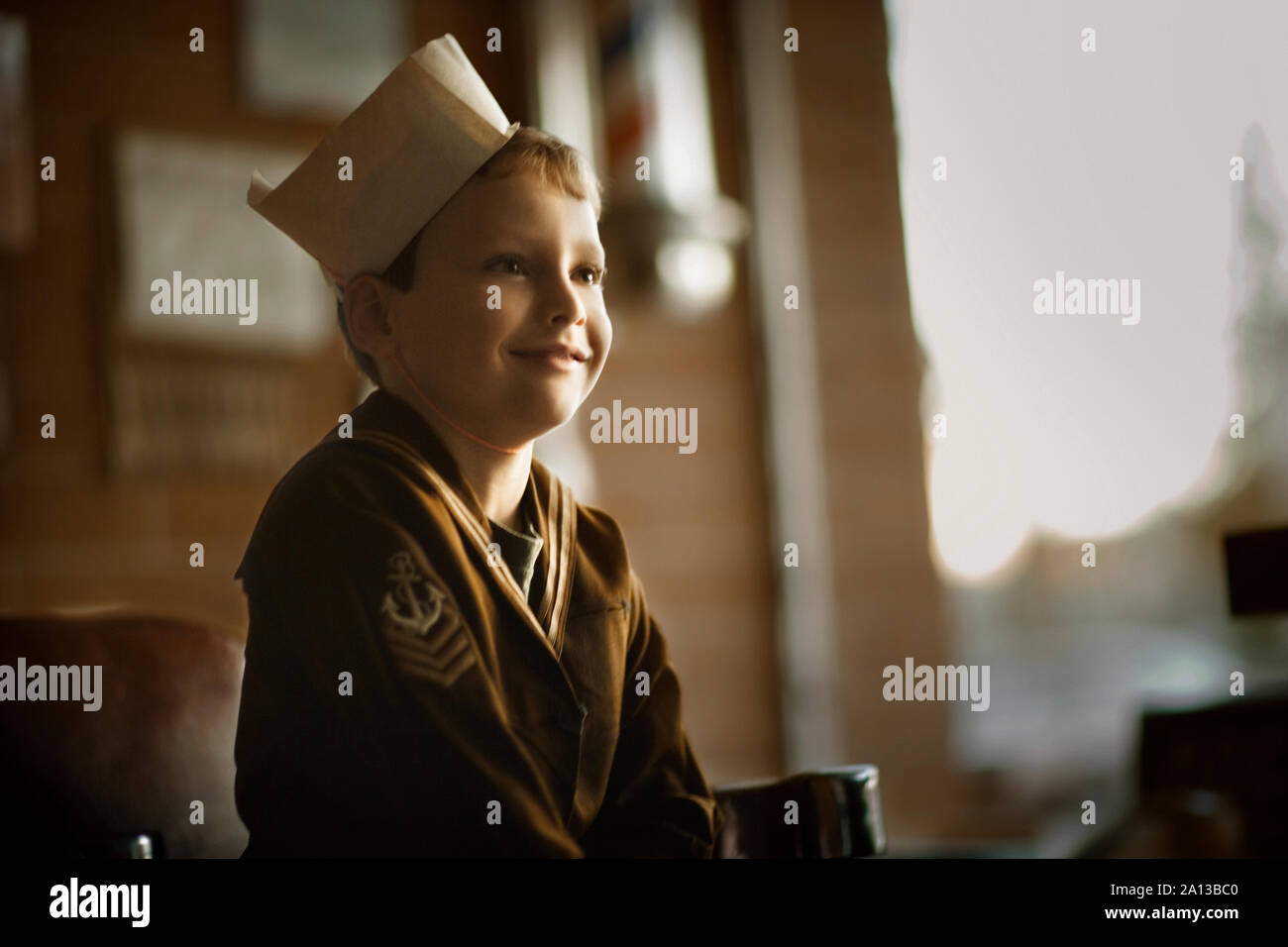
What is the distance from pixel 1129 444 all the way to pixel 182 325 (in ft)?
4.67

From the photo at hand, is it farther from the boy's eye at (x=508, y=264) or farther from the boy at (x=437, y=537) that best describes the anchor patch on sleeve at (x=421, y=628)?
the boy's eye at (x=508, y=264)

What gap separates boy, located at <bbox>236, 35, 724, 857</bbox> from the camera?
602 millimetres

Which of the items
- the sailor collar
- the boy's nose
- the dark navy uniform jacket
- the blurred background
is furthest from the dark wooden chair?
the boy's nose

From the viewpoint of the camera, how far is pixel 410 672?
23.4 inches

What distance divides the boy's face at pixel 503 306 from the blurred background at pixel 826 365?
212 millimetres

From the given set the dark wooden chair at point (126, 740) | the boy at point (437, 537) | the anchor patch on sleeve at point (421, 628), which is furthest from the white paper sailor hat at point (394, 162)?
the dark wooden chair at point (126, 740)

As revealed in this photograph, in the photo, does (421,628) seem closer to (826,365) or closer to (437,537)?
(437,537)

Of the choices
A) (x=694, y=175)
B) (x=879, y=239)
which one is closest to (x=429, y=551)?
(x=694, y=175)

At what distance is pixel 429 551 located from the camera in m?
0.61

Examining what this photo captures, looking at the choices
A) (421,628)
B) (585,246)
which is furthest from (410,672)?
(585,246)

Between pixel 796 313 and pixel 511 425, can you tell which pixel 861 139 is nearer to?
pixel 796 313

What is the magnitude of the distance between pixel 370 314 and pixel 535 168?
129 millimetres

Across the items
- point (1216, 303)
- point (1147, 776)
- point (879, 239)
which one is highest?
point (879, 239)

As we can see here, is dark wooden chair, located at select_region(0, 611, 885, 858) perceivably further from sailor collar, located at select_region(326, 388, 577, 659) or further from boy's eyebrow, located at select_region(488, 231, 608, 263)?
boy's eyebrow, located at select_region(488, 231, 608, 263)
